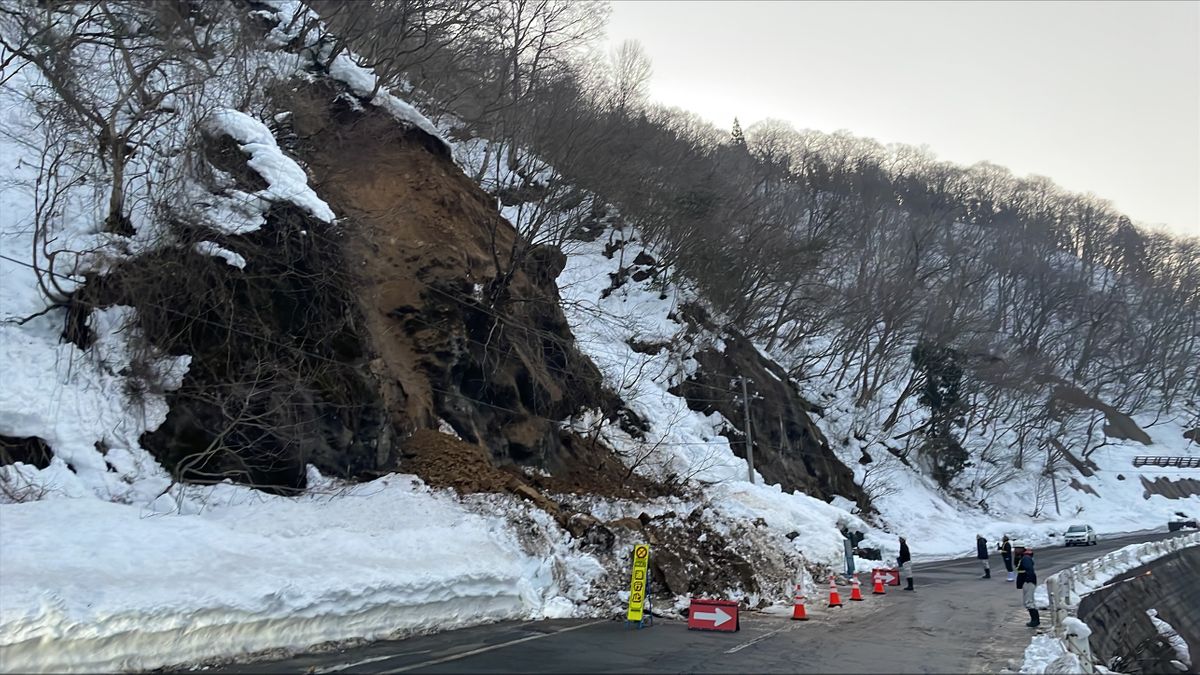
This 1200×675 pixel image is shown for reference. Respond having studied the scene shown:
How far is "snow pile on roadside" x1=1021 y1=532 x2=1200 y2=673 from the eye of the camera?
38.1ft

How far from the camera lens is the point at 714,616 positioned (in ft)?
50.0

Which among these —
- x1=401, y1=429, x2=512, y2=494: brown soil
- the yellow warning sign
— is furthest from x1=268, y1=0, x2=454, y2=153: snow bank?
the yellow warning sign

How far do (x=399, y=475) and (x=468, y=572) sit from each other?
14.3 feet

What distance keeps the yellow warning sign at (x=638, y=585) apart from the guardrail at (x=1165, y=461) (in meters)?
78.3

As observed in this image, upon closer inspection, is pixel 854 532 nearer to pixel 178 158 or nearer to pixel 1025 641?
pixel 1025 641

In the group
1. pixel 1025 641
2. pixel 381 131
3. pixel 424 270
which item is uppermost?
pixel 381 131

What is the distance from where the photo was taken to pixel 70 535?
36.3 feet

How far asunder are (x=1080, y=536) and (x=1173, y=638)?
2179 cm

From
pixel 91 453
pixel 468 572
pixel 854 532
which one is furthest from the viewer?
pixel 854 532

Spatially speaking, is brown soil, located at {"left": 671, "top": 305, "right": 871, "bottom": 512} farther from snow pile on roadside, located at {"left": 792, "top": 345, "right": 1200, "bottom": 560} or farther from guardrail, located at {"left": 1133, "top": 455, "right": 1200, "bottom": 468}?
guardrail, located at {"left": 1133, "top": 455, "right": 1200, "bottom": 468}

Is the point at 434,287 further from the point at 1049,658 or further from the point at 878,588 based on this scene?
the point at 1049,658

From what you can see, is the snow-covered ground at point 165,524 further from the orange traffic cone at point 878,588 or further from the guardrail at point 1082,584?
the orange traffic cone at point 878,588

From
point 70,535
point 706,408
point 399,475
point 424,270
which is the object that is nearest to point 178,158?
point 424,270

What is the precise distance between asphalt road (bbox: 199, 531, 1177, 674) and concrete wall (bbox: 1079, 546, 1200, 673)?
3.91 meters
